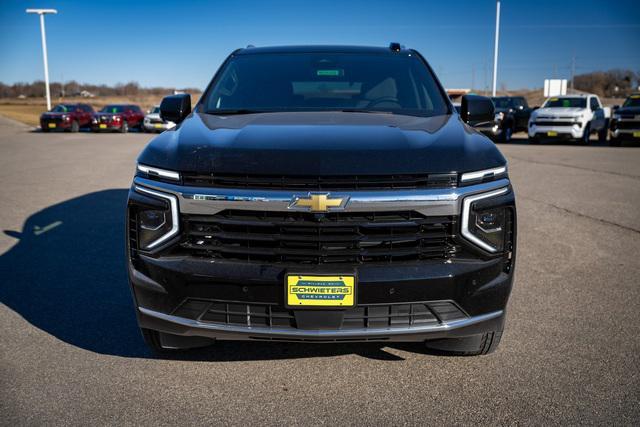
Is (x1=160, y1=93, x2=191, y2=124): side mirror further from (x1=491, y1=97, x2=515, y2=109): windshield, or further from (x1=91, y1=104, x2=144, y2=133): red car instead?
(x1=91, y1=104, x2=144, y2=133): red car

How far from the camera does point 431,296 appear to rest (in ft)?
9.48

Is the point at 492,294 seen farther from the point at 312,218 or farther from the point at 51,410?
the point at 51,410

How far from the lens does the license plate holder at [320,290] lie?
2.81 meters

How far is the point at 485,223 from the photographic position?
2.97m

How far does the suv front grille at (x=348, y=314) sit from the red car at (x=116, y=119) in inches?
1181

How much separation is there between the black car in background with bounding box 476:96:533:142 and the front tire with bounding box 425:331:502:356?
21.1 m

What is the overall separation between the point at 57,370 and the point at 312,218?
5.91 feet

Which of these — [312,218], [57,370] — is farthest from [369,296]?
[57,370]

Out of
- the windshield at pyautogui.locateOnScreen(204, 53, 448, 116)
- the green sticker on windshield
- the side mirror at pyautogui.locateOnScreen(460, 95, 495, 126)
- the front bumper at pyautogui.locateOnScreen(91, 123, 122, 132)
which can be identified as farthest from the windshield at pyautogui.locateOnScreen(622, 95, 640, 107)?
the front bumper at pyautogui.locateOnScreen(91, 123, 122, 132)

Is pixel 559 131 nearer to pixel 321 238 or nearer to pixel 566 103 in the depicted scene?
pixel 566 103

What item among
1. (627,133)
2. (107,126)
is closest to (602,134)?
(627,133)

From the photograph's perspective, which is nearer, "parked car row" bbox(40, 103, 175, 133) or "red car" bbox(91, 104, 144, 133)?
"parked car row" bbox(40, 103, 175, 133)

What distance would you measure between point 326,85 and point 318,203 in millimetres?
1966

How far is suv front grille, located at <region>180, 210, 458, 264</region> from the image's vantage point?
2848mm
